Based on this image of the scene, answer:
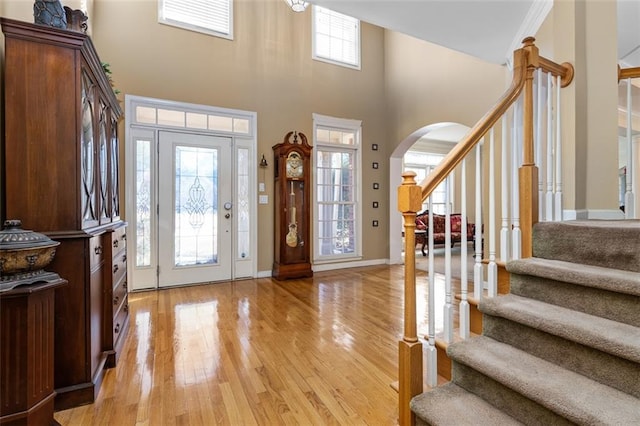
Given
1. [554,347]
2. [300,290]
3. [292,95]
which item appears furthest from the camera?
[292,95]

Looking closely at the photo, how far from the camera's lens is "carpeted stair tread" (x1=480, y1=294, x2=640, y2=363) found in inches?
43.7

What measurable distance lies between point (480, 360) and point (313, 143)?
4.14 m

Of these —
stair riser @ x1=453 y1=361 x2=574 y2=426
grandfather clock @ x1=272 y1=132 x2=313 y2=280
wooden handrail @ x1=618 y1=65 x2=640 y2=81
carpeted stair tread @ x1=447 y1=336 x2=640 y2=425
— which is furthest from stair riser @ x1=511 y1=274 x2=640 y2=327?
grandfather clock @ x1=272 y1=132 x2=313 y2=280

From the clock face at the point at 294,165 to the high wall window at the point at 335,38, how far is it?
1.75 metres

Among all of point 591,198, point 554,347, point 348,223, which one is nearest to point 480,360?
point 554,347

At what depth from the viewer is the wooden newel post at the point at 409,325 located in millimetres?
1435

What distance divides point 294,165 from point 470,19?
8.78ft

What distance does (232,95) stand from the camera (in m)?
4.44

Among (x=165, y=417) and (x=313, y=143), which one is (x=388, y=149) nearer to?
(x=313, y=143)

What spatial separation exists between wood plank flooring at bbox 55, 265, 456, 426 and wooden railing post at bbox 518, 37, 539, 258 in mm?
1157

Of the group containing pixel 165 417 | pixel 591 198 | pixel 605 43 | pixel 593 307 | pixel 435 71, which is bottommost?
pixel 165 417

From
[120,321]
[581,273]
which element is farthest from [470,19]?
[120,321]

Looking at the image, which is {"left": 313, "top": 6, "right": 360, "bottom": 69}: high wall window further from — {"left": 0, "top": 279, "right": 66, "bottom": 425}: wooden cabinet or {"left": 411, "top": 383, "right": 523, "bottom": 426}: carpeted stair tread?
{"left": 411, "top": 383, "right": 523, "bottom": 426}: carpeted stair tread

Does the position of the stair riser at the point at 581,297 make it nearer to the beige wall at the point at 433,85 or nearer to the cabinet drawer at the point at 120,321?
the cabinet drawer at the point at 120,321
